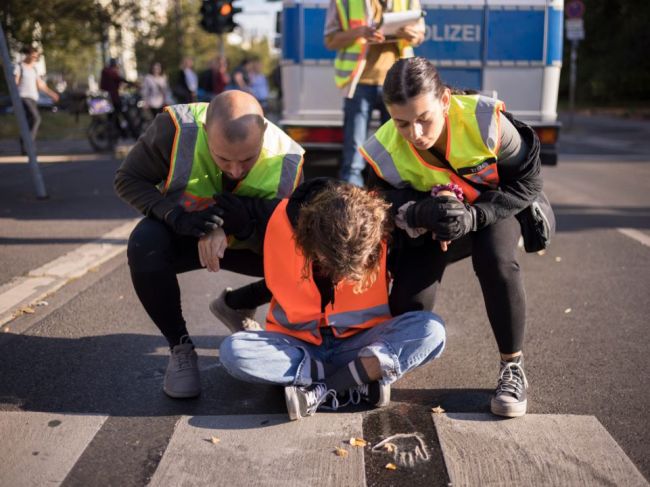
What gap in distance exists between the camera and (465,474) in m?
2.41

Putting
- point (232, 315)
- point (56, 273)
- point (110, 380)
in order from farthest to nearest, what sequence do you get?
point (56, 273) → point (232, 315) → point (110, 380)

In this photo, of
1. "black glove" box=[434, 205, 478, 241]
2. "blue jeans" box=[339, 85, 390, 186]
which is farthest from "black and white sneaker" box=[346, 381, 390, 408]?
"blue jeans" box=[339, 85, 390, 186]

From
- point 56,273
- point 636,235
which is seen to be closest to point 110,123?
point 56,273

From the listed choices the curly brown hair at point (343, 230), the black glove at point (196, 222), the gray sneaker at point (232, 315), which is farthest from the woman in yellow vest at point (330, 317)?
the gray sneaker at point (232, 315)

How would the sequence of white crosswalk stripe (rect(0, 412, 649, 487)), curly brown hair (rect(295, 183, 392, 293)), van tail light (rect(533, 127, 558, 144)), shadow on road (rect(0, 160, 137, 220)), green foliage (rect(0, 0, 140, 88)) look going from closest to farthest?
white crosswalk stripe (rect(0, 412, 649, 487)) < curly brown hair (rect(295, 183, 392, 293)) < van tail light (rect(533, 127, 558, 144)) < shadow on road (rect(0, 160, 137, 220)) < green foliage (rect(0, 0, 140, 88))

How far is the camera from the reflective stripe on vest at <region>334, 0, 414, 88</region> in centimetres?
552

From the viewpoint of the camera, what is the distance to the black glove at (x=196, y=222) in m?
2.95

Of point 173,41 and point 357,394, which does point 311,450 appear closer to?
point 357,394

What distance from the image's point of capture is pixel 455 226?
9.05ft

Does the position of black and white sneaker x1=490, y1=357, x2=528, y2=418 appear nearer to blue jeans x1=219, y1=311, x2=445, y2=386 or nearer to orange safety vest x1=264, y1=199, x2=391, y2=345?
blue jeans x1=219, y1=311, x2=445, y2=386

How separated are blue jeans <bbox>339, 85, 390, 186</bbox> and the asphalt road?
128 cm

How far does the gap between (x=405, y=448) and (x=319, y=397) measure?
414 mm

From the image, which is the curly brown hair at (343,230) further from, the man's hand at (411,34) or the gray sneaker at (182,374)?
the man's hand at (411,34)

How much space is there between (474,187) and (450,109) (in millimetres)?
332
